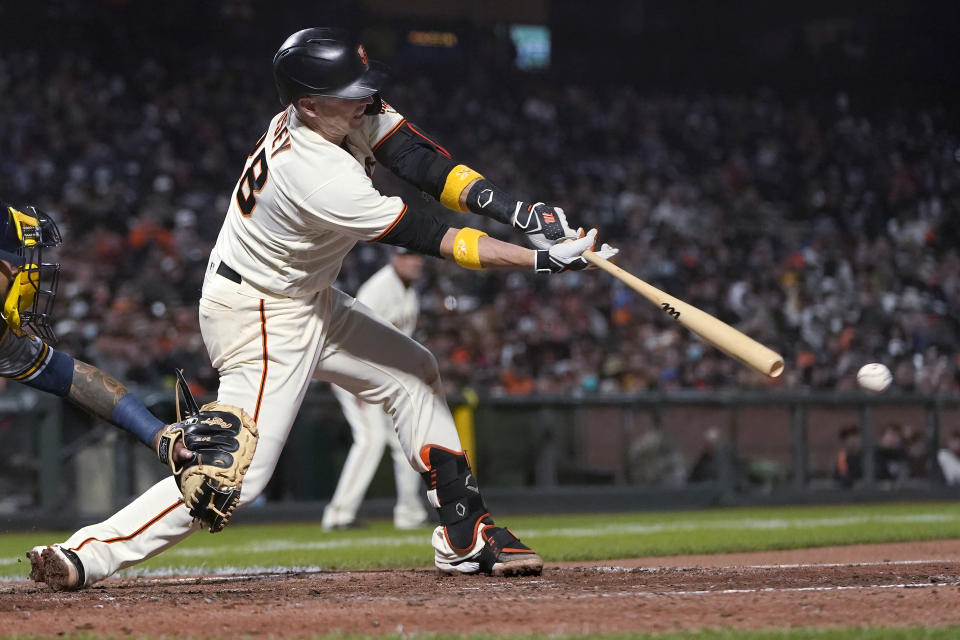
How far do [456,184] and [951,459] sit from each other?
880cm

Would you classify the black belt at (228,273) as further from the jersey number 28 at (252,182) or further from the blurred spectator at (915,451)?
the blurred spectator at (915,451)

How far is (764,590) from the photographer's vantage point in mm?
3982

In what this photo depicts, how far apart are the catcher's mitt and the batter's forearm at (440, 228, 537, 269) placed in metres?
0.91

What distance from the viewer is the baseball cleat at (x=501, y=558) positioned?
463cm

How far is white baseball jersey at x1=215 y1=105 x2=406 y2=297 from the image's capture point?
13.3 ft

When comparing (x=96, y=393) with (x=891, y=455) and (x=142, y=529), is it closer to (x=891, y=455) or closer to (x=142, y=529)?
(x=142, y=529)

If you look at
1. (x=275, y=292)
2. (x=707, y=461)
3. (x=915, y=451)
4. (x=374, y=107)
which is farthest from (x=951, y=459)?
(x=275, y=292)

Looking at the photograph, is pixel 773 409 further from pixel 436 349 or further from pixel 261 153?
pixel 261 153

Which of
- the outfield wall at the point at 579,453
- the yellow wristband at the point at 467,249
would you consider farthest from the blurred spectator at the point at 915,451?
the yellow wristband at the point at 467,249

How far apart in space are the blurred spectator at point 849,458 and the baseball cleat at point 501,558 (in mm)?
7437

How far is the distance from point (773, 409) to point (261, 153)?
26.2 feet

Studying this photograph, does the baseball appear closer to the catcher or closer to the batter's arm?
the batter's arm

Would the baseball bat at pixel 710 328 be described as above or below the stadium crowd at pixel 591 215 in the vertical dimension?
below

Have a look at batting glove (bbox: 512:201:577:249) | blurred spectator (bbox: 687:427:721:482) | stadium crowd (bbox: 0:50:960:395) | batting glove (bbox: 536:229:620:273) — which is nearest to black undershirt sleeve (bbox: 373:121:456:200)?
batting glove (bbox: 512:201:577:249)
